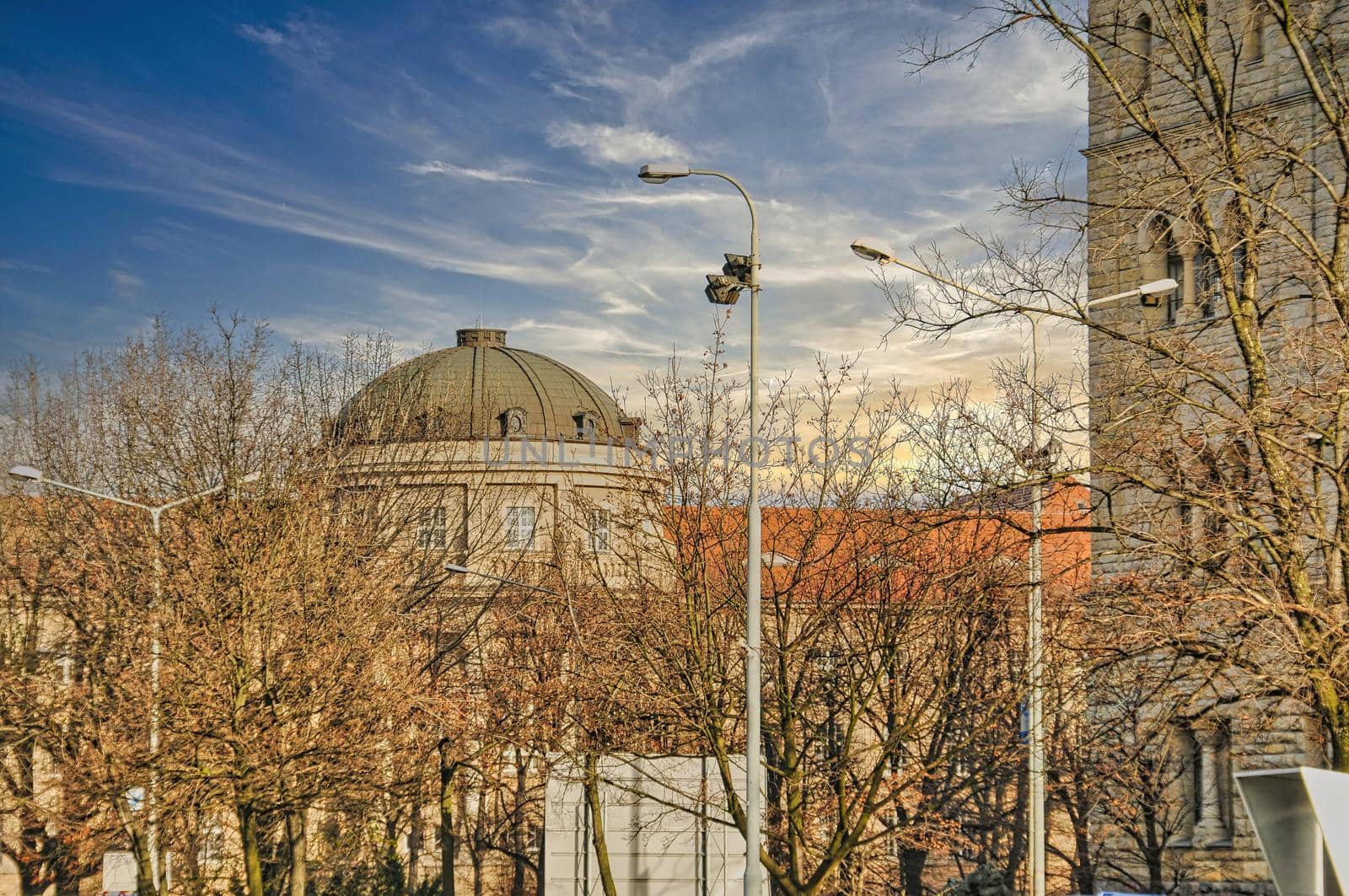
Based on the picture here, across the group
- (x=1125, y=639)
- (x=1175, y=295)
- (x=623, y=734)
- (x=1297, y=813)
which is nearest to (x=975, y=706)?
(x=623, y=734)

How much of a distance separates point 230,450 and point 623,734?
31.7ft

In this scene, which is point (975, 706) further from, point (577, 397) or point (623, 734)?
point (577, 397)

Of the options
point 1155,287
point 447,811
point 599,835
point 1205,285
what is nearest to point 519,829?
point 447,811

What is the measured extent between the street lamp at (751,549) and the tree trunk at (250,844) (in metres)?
9.31

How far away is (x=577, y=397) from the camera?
49.4 m

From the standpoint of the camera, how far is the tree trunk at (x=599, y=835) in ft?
53.6

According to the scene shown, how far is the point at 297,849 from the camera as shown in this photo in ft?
81.7

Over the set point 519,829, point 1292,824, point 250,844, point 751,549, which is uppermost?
point 751,549

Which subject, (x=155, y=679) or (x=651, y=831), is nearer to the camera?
(x=651, y=831)

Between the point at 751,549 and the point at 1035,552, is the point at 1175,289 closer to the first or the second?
the point at 1035,552

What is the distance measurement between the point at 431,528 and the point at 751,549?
1728 centimetres

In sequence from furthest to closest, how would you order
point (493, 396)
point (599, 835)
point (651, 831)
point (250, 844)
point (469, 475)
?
point (493, 396), point (469, 475), point (250, 844), point (599, 835), point (651, 831)

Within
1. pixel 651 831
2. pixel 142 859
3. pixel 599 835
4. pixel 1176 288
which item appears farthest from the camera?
pixel 1176 288

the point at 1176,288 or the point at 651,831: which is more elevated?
the point at 1176,288
